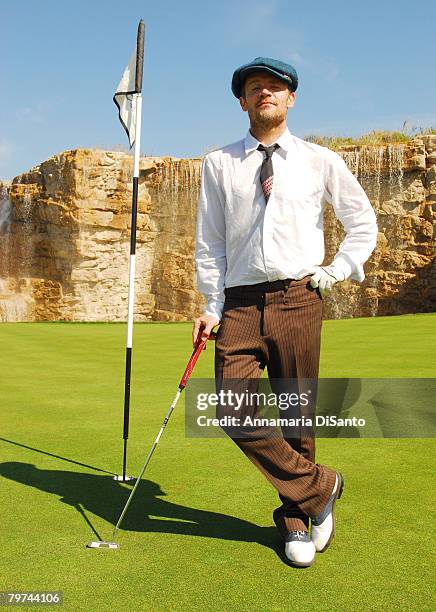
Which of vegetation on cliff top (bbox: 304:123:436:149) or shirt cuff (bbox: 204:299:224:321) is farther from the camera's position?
vegetation on cliff top (bbox: 304:123:436:149)

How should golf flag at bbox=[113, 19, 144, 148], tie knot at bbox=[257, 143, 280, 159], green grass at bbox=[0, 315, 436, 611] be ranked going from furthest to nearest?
golf flag at bbox=[113, 19, 144, 148] → tie knot at bbox=[257, 143, 280, 159] → green grass at bbox=[0, 315, 436, 611]

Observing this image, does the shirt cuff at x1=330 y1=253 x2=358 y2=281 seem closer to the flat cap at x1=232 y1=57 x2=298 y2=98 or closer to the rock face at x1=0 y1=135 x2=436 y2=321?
the flat cap at x1=232 y1=57 x2=298 y2=98

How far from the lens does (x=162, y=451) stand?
208 inches

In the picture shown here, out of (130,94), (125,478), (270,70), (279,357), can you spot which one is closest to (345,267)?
(279,357)

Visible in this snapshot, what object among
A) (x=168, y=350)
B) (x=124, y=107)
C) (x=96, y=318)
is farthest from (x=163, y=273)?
(x=124, y=107)

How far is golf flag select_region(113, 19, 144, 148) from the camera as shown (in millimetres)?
5074

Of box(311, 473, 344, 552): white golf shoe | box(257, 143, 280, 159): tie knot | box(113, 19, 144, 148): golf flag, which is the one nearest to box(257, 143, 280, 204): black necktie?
box(257, 143, 280, 159): tie knot

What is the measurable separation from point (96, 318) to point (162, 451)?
93.5 ft

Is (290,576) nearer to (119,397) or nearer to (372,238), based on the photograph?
(372,238)

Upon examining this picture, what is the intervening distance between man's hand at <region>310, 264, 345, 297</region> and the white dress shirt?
44mm

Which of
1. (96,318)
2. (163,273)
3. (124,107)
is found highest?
(124,107)

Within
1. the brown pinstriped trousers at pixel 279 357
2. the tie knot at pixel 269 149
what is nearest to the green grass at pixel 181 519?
the brown pinstriped trousers at pixel 279 357

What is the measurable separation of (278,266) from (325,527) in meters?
1.17

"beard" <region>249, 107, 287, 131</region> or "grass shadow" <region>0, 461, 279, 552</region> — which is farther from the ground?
"beard" <region>249, 107, 287, 131</region>
